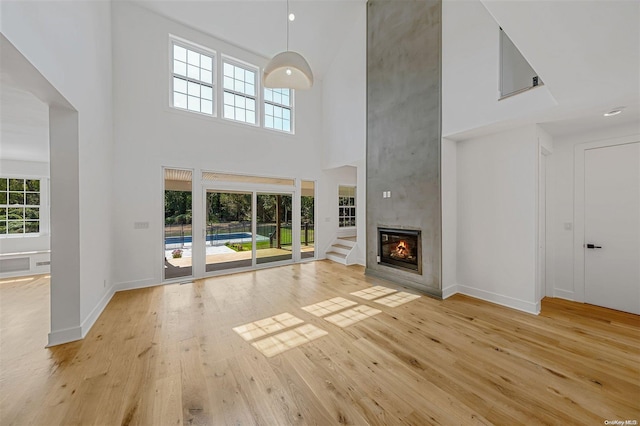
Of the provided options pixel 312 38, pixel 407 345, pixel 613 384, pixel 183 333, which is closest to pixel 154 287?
pixel 183 333

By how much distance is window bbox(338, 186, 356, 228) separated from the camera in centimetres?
754

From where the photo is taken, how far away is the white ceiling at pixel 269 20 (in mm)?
4852

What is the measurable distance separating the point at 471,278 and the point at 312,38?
21.2 ft

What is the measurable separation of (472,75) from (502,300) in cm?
348

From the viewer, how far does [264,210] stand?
20.2 ft

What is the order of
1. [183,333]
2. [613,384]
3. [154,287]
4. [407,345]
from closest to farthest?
[613,384]
[407,345]
[183,333]
[154,287]

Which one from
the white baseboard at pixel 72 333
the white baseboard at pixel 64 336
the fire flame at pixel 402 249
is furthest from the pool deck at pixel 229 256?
the fire flame at pixel 402 249

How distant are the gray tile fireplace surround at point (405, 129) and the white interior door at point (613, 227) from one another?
2.20 meters

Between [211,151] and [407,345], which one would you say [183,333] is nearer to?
[407,345]

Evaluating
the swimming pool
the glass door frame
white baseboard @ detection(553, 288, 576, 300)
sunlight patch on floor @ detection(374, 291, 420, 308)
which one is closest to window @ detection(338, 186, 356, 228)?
the glass door frame

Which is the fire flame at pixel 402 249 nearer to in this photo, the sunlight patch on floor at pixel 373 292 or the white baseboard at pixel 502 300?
the sunlight patch on floor at pixel 373 292

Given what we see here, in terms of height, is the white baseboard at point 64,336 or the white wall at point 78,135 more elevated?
the white wall at point 78,135

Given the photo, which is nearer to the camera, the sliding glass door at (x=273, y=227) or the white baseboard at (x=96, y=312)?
the white baseboard at (x=96, y=312)

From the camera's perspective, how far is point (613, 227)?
3.49 meters
